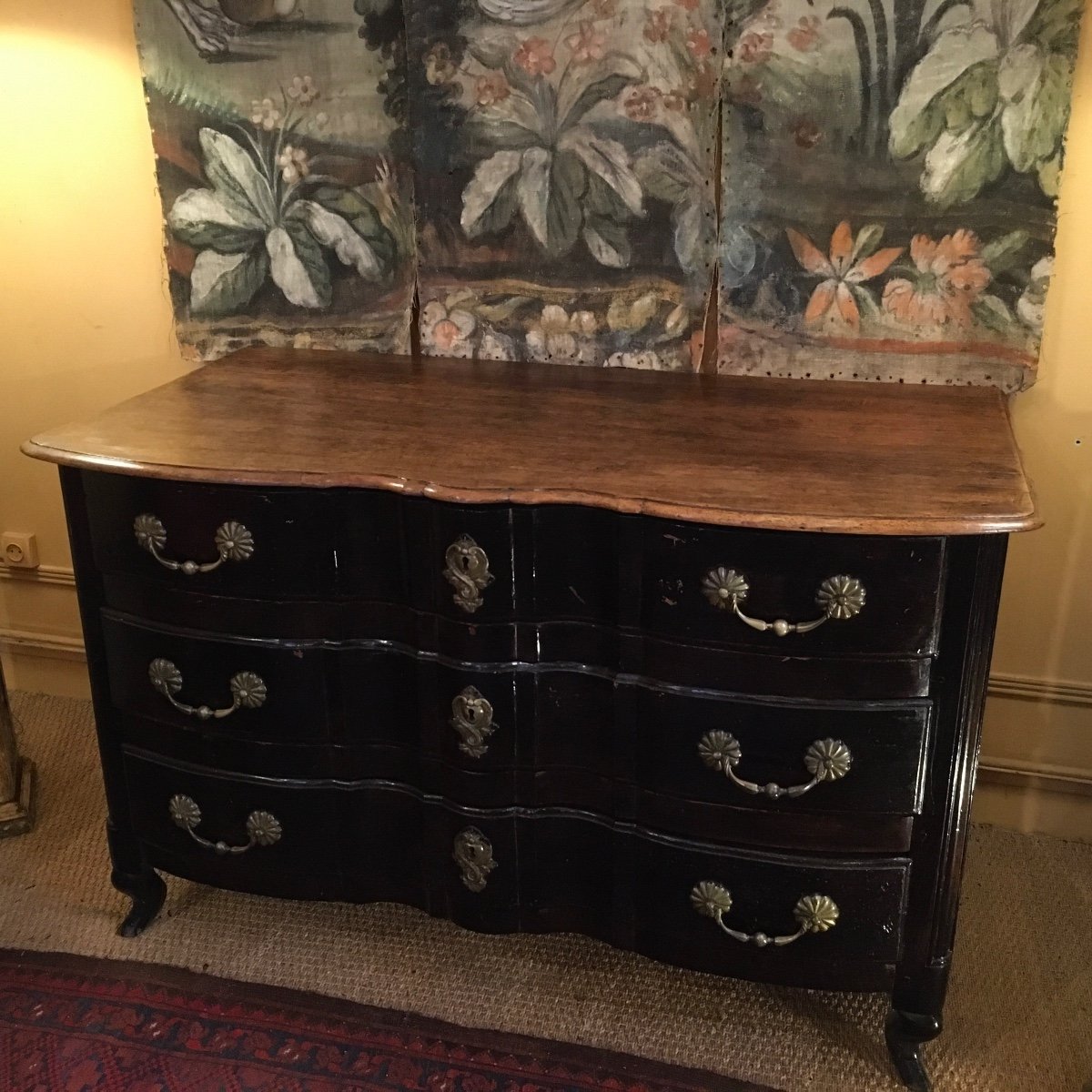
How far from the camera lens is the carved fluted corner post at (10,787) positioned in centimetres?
204

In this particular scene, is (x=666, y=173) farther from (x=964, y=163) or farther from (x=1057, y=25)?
(x=1057, y=25)

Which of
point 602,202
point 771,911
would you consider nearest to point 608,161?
point 602,202

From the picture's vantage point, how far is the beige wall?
1.75 metres

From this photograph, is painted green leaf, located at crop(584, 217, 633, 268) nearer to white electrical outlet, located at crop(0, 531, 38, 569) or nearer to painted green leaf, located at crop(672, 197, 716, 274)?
painted green leaf, located at crop(672, 197, 716, 274)

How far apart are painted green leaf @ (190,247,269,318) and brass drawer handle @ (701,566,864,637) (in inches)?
43.0

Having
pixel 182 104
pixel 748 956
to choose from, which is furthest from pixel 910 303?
pixel 182 104

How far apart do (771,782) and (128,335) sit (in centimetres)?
149

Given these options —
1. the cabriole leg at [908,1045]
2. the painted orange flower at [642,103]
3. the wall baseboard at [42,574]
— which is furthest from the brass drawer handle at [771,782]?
the wall baseboard at [42,574]

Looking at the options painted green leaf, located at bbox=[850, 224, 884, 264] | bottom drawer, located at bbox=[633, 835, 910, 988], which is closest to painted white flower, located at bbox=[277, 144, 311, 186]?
painted green leaf, located at bbox=[850, 224, 884, 264]

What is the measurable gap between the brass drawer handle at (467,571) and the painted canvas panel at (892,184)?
0.66m

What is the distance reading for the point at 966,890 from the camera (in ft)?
6.23

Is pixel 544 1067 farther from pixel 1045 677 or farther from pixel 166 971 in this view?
pixel 1045 677

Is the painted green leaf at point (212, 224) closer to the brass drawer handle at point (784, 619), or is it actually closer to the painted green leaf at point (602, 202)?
the painted green leaf at point (602, 202)

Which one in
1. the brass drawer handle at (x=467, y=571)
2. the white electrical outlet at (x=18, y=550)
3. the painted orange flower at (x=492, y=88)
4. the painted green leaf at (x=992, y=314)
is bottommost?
the white electrical outlet at (x=18, y=550)
